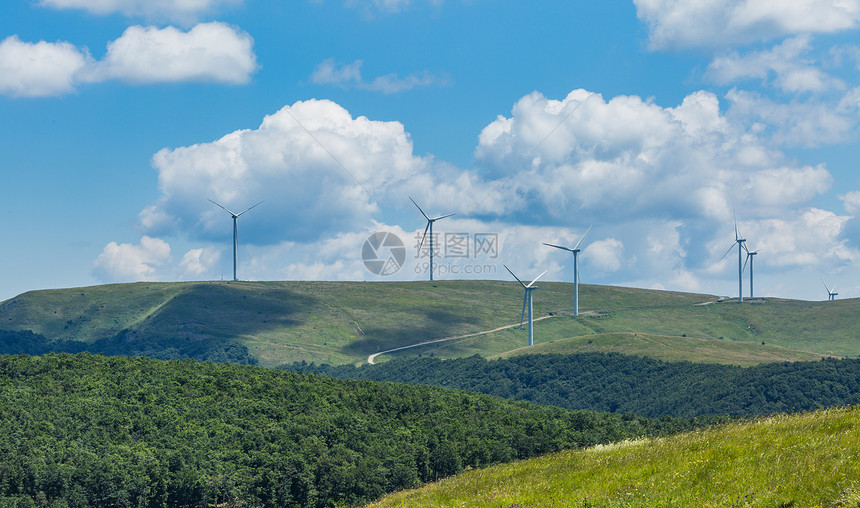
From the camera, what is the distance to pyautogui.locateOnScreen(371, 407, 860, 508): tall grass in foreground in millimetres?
19531

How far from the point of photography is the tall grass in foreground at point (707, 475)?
64.1 feet

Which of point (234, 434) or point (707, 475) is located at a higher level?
point (707, 475)

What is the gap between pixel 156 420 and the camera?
433ft

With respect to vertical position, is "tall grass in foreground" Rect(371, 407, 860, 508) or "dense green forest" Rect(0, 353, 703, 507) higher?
"tall grass in foreground" Rect(371, 407, 860, 508)

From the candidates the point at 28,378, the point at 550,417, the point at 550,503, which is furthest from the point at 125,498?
the point at 550,503

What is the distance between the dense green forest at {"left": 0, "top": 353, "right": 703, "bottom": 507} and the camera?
104 meters

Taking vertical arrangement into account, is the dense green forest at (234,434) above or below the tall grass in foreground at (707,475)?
below

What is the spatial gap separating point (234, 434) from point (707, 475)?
114 meters

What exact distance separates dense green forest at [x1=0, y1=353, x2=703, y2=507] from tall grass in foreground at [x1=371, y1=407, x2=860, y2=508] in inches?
1829

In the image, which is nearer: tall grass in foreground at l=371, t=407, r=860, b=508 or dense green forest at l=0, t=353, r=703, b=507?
tall grass in foreground at l=371, t=407, r=860, b=508

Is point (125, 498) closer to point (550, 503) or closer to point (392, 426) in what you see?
point (392, 426)

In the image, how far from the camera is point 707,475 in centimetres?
2222

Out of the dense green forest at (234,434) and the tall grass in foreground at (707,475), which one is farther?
the dense green forest at (234,434)

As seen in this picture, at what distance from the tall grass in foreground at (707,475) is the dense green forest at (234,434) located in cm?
4646
